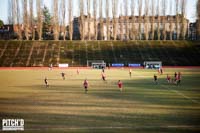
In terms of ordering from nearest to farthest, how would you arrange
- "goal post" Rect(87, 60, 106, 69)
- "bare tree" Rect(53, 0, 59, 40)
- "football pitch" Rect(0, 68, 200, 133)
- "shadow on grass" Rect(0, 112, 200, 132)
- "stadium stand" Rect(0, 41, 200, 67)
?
"shadow on grass" Rect(0, 112, 200, 132) → "football pitch" Rect(0, 68, 200, 133) → "stadium stand" Rect(0, 41, 200, 67) → "bare tree" Rect(53, 0, 59, 40) → "goal post" Rect(87, 60, 106, 69)

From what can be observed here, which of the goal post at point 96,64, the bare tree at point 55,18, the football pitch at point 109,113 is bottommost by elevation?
the goal post at point 96,64

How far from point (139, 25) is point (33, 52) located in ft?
89.2

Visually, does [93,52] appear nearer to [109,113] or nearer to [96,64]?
[96,64]

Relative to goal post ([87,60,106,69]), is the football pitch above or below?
above

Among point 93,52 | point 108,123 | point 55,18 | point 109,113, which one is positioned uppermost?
point 55,18

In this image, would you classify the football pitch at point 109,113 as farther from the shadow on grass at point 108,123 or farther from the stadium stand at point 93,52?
the stadium stand at point 93,52

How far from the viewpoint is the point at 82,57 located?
46.5 m

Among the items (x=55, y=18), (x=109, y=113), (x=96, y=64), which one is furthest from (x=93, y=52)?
(x=109, y=113)

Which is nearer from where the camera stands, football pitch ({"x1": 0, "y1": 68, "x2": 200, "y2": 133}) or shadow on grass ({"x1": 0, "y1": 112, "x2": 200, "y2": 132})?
shadow on grass ({"x1": 0, "y1": 112, "x2": 200, "y2": 132})

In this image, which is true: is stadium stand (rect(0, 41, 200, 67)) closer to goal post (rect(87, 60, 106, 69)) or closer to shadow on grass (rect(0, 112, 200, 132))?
goal post (rect(87, 60, 106, 69))

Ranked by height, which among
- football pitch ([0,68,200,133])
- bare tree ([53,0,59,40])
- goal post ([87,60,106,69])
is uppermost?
bare tree ([53,0,59,40])

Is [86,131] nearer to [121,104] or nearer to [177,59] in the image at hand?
[121,104]

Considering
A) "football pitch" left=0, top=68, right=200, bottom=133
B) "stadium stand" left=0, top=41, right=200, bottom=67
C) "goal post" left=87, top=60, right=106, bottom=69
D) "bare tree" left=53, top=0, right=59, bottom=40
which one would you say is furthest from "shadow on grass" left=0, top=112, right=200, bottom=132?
"bare tree" left=53, top=0, right=59, bottom=40

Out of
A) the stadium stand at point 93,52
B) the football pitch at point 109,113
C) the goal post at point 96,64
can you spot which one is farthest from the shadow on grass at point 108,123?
the goal post at point 96,64
